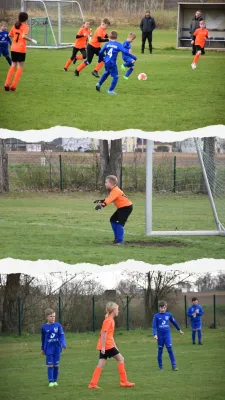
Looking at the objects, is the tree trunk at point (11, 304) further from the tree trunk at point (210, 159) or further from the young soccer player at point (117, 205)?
the tree trunk at point (210, 159)

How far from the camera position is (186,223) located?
10.9 meters

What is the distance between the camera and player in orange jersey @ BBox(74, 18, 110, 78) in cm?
1030

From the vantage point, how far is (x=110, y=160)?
10711 millimetres

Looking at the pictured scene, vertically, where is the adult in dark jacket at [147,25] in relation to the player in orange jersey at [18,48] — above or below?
above

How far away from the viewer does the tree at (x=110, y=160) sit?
416 inches

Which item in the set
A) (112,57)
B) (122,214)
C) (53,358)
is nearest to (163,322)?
(53,358)

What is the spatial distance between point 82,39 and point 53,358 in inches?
116

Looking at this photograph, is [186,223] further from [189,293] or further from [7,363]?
[7,363]

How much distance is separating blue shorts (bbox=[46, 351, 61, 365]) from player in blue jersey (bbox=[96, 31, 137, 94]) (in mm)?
2574

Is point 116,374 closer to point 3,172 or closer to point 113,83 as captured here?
point 113,83

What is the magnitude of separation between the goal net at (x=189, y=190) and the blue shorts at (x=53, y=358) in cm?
198

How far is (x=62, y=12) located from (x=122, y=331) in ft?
9.66

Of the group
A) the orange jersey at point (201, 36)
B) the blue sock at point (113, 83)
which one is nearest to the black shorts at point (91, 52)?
the blue sock at point (113, 83)

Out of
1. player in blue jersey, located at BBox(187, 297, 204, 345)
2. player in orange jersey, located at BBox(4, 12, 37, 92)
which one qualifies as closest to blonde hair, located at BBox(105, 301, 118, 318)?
player in blue jersey, located at BBox(187, 297, 204, 345)
